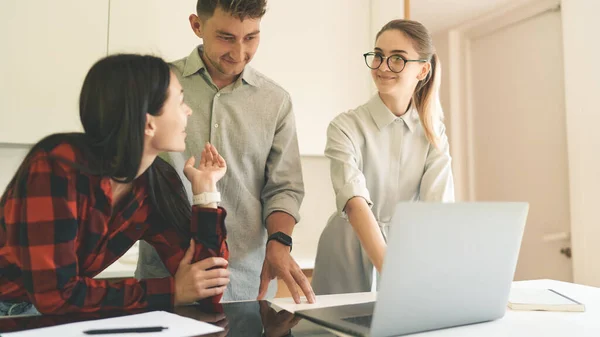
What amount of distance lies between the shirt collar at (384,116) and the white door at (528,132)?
1.64 m

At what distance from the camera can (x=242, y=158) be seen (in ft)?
4.52

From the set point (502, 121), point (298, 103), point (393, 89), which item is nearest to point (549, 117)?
point (502, 121)

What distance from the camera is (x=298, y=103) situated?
8.26 ft

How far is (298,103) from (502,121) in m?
1.39

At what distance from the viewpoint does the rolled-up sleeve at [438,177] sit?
1390mm

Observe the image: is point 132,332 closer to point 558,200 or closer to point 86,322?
point 86,322

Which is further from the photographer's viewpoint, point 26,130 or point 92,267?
point 26,130

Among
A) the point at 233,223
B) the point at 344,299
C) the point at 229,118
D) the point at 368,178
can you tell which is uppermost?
the point at 229,118

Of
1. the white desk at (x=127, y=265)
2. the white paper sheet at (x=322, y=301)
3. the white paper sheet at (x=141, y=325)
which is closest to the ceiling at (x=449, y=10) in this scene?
the white desk at (x=127, y=265)

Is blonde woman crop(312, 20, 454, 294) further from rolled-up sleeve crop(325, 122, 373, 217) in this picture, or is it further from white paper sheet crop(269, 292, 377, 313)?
white paper sheet crop(269, 292, 377, 313)

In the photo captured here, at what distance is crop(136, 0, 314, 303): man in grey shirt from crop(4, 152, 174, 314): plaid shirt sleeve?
1.24 ft

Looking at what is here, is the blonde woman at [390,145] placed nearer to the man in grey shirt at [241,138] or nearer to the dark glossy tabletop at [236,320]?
the man in grey shirt at [241,138]

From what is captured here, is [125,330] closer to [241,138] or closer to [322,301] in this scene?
[322,301]

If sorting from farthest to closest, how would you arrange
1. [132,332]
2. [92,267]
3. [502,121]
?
[502,121], [92,267], [132,332]
